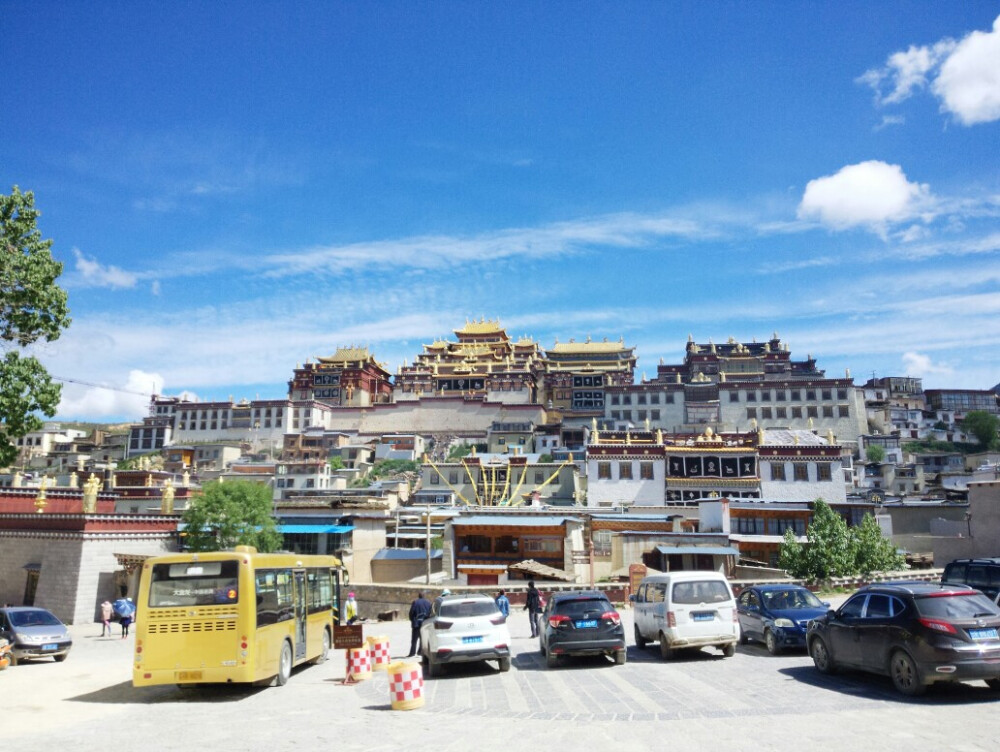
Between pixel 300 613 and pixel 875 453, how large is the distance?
86064 millimetres

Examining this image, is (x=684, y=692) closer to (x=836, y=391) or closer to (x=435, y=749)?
(x=435, y=749)

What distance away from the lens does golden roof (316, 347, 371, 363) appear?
11250 centimetres

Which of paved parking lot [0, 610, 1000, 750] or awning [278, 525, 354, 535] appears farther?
awning [278, 525, 354, 535]

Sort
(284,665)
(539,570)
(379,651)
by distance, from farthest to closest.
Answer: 1. (539,570)
2. (379,651)
3. (284,665)

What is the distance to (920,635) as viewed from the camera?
1091 centimetres

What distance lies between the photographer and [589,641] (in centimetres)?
1501

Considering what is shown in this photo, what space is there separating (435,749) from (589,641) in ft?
20.2

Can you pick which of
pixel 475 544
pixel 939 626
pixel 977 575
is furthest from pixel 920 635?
pixel 475 544

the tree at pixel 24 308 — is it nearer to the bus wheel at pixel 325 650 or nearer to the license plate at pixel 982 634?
the bus wheel at pixel 325 650

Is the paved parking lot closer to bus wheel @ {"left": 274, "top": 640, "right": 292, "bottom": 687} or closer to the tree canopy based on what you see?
bus wheel @ {"left": 274, "top": 640, "right": 292, "bottom": 687}

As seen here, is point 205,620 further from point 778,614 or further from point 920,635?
point 778,614

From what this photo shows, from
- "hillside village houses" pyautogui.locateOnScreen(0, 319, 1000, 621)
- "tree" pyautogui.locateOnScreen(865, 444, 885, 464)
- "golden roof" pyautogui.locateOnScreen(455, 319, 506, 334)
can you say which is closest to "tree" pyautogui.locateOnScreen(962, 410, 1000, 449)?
"hillside village houses" pyautogui.locateOnScreen(0, 319, 1000, 621)

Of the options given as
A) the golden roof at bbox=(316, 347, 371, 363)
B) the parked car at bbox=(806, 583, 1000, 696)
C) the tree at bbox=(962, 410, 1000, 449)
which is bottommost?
the parked car at bbox=(806, 583, 1000, 696)

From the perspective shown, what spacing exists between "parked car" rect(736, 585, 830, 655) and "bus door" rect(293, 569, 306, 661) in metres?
10.0
